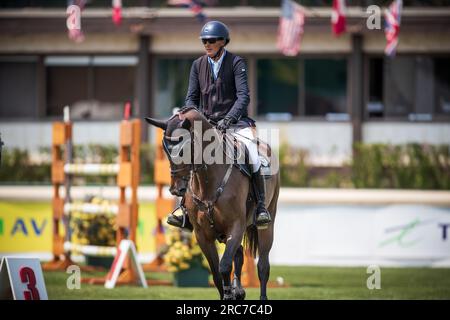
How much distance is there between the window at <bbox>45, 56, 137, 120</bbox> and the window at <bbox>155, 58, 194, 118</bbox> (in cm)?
82

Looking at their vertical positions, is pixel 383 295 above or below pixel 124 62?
below

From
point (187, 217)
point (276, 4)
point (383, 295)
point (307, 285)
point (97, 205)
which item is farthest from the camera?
point (276, 4)

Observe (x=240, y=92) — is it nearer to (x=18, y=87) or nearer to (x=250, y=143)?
(x=250, y=143)

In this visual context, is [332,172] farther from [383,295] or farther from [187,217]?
[187,217]

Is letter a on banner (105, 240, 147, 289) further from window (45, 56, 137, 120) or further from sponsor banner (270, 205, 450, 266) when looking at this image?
window (45, 56, 137, 120)

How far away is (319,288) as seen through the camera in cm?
1459

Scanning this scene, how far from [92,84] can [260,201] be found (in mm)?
19261

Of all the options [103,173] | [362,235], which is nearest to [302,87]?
[362,235]

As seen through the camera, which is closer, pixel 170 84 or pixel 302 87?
pixel 302 87

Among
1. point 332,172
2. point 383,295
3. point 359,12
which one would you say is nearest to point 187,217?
point 383,295

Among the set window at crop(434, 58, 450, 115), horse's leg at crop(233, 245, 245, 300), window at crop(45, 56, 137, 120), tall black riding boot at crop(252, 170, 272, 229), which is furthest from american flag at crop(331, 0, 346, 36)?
tall black riding boot at crop(252, 170, 272, 229)

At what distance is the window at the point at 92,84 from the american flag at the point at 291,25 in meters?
6.87

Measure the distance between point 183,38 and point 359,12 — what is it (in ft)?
16.5

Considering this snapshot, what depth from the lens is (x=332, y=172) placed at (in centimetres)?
2688
